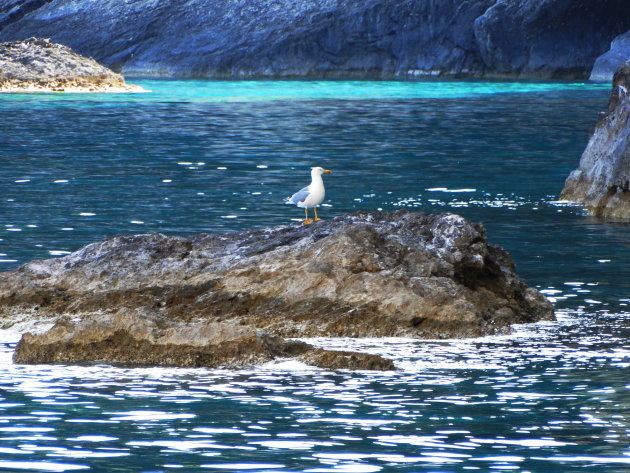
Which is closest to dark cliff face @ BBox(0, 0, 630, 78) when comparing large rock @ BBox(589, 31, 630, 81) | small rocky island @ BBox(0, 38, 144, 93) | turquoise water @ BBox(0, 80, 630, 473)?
large rock @ BBox(589, 31, 630, 81)

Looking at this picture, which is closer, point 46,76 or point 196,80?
point 46,76

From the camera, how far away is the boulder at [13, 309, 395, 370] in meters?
9.32

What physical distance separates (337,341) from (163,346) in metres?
1.52

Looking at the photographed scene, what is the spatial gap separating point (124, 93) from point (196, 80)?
17.9 m

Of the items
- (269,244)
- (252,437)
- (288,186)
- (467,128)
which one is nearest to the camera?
(252,437)

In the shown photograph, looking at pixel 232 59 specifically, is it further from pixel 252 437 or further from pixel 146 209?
pixel 252 437

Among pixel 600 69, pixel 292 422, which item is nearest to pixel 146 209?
pixel 292 422

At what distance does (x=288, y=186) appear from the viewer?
2297 centimetres

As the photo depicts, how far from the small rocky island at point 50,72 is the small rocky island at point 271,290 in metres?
44.7

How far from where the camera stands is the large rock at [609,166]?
18766 millimetres

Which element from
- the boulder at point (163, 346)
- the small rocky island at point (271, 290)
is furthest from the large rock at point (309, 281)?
the boulder at point (163, 346)

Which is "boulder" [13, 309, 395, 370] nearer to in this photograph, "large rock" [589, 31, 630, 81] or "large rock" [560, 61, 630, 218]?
"large rock" [560, 61, 630, 218]

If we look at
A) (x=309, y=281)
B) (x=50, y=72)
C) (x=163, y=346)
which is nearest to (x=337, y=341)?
(x=309, y=281)

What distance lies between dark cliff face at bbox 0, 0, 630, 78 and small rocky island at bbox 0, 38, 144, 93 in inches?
793
